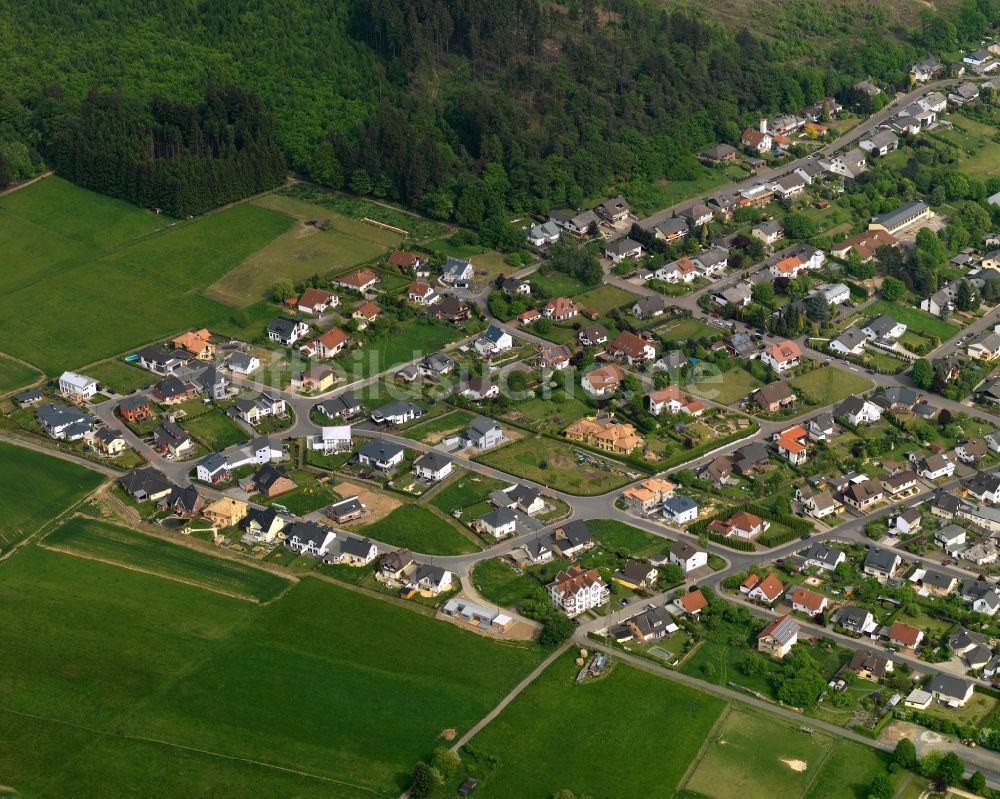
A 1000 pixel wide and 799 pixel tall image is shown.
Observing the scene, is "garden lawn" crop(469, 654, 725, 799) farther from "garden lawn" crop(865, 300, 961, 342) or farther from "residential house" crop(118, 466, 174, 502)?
"garden lawn" crop(865, 300, 961, 342)

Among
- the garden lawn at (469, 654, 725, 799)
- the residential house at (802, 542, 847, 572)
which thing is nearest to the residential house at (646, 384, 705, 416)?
the residential house at (802, 542, 847, 572)

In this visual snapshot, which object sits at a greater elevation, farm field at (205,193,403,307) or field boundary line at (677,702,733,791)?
farm field at (205,193,403,307)

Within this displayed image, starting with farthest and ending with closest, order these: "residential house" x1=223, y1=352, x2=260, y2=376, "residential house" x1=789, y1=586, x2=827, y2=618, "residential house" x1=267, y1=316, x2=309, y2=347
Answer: "residential house" x1=267, y1=316, x2=309, y2=347
"residential house" x1=223, y1=352, x2=260, y2=376
"residential house" x1=789, y1=586, x2=827, y2=618

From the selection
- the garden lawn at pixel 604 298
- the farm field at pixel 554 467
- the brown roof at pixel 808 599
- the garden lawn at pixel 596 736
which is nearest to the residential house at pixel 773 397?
the farm field at pixel 554 467

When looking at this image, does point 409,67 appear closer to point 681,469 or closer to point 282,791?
point 681,469

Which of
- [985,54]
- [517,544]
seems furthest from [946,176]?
[517,544]

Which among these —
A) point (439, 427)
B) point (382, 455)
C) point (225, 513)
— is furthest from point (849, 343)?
point (225, 513)
